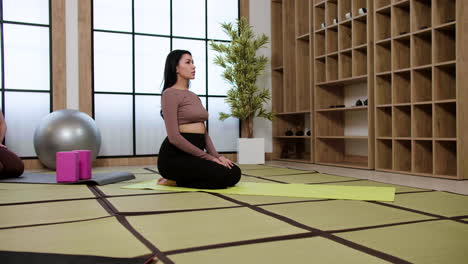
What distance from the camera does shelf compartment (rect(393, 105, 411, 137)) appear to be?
158 inches

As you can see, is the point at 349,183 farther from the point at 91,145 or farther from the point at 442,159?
the point at 91,145

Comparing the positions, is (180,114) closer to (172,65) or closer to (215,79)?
(172,65)

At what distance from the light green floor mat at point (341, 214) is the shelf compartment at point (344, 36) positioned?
9.50 feet

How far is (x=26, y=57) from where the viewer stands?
189 inches

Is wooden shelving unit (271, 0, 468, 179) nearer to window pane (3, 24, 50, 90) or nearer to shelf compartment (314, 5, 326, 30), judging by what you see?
shelf compartment (314, 5, 326, 30)

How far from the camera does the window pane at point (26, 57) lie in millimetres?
4723

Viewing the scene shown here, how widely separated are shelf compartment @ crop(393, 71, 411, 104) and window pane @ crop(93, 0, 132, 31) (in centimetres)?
319

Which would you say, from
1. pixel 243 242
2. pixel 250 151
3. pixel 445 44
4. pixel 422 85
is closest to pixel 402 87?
pixel 422 85

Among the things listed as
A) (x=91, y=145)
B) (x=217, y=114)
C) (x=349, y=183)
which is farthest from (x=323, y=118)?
(x=91, y=145)

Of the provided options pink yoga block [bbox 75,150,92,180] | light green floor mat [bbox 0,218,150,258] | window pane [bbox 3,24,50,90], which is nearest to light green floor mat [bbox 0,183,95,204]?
pink yoga block [bbox 75,150,92,180]

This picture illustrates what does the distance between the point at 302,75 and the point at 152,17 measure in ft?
6.82

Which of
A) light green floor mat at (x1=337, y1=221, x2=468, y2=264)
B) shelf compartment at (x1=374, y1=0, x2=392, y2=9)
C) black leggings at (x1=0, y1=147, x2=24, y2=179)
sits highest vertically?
shelf compartment at (x1=374, y1=0, x2=392, y2=9)

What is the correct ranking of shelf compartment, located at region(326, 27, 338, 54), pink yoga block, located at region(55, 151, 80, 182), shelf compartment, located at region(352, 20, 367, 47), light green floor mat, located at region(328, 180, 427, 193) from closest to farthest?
1. light green floor mat, located at region(328, 180, 427, 193)
2. pink yoga block, located at region(55, 151, 80, 182)
3. shelf compartment, located at region(352, 20, 367, 47)
4. shelf compartment, located at region(326, 27, 338, 54)

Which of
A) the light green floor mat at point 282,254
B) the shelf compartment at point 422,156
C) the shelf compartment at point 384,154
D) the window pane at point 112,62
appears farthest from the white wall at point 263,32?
the light green floor mat at point 282,254
